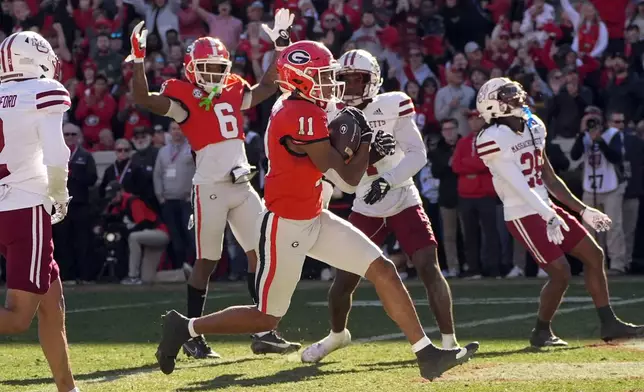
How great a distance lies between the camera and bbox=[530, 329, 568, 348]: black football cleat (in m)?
7.84

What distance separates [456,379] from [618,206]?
278 inches

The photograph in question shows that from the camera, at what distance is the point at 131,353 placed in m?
7.93

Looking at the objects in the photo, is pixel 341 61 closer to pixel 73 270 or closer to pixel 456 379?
pixel 456 379

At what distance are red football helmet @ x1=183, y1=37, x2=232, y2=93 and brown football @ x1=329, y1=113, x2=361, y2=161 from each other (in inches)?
82.6

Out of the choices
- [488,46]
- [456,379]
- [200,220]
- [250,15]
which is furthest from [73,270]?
[456,379]

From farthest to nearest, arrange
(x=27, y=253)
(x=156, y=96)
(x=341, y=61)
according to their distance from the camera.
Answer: (x=156, y=96) → (x=341, y=61) → (x=27, y=253)

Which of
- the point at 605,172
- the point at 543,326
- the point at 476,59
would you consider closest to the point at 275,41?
the point at 543,326

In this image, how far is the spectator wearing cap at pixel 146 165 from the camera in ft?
46.0

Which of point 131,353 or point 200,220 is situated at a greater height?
point 200,220

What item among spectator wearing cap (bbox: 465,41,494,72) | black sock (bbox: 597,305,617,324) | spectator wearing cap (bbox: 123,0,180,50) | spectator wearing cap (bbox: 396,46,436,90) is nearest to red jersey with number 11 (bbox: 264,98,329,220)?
black sock (bbox: 597,305,617,324)

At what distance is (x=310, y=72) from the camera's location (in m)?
6.25

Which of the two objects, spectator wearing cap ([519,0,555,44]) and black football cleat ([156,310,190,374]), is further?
spectator wearing cap ([519,0,555,44])

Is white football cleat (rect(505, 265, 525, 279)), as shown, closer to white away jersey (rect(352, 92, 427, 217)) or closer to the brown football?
white away jersey (rect(352, 92, 427, 217))

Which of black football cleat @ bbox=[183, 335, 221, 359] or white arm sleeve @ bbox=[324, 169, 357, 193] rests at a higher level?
white arm sleeve @ bbox=[324, 169, 357, 193]
